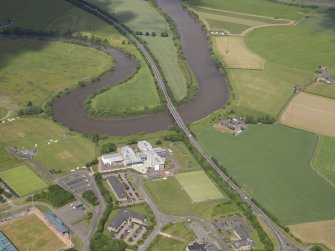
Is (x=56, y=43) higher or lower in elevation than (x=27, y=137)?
higher

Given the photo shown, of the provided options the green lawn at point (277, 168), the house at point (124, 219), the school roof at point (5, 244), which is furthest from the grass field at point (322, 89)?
the school roof at point (5, 244)

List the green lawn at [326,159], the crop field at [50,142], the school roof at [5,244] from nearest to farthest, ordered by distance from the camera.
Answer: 1. the school roof at [5,244]
2. the crop field at [50,142]
3. the green lawn at [326,159]

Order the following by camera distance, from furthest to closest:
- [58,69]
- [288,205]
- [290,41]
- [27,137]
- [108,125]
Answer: [290,41] → [58,69] → [108,125] → [27,137] → [288,205]

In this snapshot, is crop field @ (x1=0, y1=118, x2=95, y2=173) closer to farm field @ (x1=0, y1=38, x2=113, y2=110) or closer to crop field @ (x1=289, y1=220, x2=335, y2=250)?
farm field @ (x1=0, y1=38, x2=113, y2=110)

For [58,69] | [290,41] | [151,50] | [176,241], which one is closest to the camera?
[176,241]

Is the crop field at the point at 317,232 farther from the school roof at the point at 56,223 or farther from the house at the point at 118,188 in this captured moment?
the school roof at the point at 56,223

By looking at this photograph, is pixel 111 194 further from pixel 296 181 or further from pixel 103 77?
pixel 103 77

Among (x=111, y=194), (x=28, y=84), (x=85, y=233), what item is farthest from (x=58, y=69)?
(x=85, y=233)
